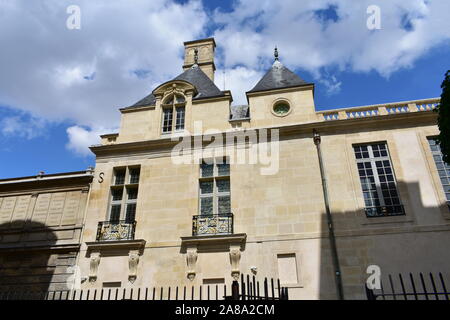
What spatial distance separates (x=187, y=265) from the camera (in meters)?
9.66

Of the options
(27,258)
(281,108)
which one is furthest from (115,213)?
(281,108)

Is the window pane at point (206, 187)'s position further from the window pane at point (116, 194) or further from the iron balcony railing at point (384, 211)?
the iron balcony railing at point (384, 211)

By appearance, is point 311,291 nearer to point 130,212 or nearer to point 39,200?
point 130,212

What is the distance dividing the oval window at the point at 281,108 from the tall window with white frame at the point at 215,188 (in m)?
2.65

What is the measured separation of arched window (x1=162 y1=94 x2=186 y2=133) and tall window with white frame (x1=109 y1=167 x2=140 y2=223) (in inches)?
79.0

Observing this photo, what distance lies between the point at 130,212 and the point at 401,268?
27.1 feet

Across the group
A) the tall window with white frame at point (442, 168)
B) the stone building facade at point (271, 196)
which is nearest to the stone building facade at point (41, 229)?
the stone building facade at point (271, 196)

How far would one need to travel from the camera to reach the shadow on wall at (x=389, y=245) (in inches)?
341

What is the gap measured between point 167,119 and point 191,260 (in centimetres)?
567

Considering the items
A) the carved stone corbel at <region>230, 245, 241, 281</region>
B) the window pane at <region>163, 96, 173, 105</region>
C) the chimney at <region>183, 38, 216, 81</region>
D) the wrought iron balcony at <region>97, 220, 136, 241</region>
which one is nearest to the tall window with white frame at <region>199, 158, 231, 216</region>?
Answer: the carved stone corbel at <region>230, 245, 241, 281</region>

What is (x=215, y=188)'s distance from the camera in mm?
10938
